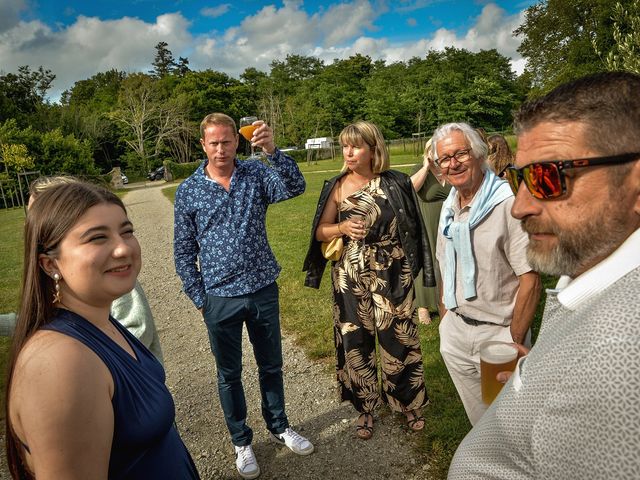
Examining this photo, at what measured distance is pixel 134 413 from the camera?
5.40ft

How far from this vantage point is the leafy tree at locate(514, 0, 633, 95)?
1358 inches

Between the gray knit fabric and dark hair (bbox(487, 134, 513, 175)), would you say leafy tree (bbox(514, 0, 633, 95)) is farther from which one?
the gray knit fabric

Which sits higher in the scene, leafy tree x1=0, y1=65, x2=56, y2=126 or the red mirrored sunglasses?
leafy tree x1=0, y1=65, x2=56, y2=126

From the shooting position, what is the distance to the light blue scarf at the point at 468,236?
286cm

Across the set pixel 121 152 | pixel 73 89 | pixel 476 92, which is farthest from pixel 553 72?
pixel 73 89

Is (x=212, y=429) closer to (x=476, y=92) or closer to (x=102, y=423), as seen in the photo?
(x=102, y=423)

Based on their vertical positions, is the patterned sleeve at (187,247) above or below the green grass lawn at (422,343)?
above

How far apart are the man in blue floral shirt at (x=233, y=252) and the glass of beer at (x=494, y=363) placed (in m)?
1.82

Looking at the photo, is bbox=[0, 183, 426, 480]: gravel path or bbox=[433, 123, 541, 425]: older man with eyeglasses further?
bbox=[0, 183, 426, 480]: gravel path

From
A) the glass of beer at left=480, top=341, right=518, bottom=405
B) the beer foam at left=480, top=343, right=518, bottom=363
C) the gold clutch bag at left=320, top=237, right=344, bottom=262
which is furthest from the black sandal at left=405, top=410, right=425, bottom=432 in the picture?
the beer foam at left=480, top=343, right=518, bottom=363

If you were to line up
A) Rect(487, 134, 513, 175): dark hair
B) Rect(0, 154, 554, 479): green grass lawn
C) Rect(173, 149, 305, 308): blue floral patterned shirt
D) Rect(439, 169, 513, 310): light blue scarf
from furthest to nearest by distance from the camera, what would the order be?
Rect(487, 134, 513, 175): dark hair < Rect(0, 154, 554, 479): green grass lawn < Rect(173, 149, 305, 308): blue floral patterned shirt < Rect(439, 169, 513, 310): light blue scarf

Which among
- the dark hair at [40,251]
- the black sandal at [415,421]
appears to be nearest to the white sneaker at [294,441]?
the black sandal at [415,421]

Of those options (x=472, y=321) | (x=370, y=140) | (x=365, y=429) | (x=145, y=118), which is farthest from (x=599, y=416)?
(x=145, y=118)

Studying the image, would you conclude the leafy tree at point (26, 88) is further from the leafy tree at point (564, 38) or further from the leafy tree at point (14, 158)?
the leafy tree at point (564, 38)
